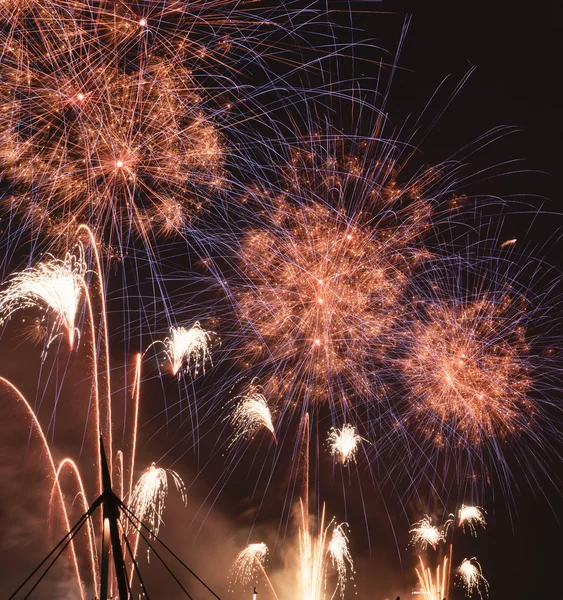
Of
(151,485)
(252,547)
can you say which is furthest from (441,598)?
(151,485)

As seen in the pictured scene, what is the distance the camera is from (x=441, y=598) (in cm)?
3841

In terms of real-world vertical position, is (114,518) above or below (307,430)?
below

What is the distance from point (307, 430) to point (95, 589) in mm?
10663

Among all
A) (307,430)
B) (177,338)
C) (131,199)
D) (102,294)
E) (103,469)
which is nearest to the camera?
(103,469)

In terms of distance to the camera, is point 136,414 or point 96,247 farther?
point 136,414

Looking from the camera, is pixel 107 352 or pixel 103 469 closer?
pixel 103 469

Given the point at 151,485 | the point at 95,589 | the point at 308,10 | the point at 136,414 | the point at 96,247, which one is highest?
the point at 308,10

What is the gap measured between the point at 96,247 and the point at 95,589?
11186 millimetres

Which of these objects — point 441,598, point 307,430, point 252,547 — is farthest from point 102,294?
point 441,598

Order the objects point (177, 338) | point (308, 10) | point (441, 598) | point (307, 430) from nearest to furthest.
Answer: point (308, 10)
point (177, 338)
point (307, 430)
point (441, 598)

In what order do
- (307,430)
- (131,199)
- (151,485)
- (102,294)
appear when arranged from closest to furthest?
1. (131,199)
2. (102,294)
3. (151,485)
4. (307,430)

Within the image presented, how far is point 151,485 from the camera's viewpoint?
838 inches

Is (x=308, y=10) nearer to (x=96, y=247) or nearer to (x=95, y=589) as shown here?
(x=96, y=247)

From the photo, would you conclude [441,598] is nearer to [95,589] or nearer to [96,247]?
[95,589]
